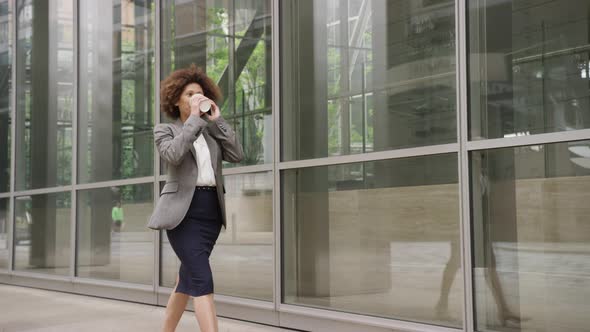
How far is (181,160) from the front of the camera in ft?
14.0

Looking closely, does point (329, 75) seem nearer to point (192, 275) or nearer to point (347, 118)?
point (347, 118)

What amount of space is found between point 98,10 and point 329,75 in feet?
14.2

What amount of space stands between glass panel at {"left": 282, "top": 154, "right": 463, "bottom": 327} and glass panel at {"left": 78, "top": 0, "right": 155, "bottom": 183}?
255 centimetres

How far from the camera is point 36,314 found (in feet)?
24.3

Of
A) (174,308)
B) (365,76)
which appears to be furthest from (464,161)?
(174,308)

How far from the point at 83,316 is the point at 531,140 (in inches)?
174

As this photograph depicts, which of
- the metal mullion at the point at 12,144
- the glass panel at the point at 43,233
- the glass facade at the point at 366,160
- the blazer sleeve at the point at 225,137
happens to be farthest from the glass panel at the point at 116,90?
the blazer sleeve at the point at 225,137

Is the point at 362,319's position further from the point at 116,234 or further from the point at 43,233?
the point at 43,233

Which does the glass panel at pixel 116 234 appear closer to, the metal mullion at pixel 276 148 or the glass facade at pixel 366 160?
the glass facade at pixel 366 160

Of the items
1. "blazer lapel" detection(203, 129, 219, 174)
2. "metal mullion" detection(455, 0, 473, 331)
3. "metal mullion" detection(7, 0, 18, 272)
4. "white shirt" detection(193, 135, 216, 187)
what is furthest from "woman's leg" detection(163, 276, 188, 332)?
"metal mullion" detection(7, 0, 18, 272)

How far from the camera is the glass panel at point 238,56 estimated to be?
21.3 feet

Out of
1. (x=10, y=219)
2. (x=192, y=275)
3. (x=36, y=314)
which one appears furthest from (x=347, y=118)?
(x=10, y=219)

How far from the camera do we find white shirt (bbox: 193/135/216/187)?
4391mm

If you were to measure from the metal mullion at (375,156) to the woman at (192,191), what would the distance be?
112 centimetres
